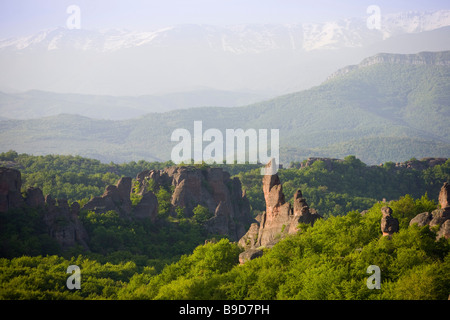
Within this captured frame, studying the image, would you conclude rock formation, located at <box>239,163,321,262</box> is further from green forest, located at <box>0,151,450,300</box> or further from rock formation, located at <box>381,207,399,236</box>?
rock formation, located at <box>381,207,399,236</box>

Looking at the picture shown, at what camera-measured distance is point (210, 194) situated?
111938mm

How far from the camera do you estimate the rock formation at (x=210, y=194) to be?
343 feet

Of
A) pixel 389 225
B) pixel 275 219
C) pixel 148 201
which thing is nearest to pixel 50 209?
pixel 148 201

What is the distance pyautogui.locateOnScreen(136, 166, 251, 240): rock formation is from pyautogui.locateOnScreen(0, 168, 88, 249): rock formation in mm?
22398

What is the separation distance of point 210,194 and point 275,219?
1496 inches

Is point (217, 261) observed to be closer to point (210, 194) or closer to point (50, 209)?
point (50, 209)

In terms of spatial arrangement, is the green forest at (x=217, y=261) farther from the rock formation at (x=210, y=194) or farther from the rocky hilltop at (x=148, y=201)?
the rock formation at (x=210, y=194)

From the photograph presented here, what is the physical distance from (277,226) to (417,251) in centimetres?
1878

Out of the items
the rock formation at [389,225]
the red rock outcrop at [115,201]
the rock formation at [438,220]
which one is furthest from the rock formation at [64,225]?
the rock formation at [438,220]

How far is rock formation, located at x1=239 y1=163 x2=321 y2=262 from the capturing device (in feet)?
230

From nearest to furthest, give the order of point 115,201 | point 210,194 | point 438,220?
point 438,220 → point 115,201 → point 210,194

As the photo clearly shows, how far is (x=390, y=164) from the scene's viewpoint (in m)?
186
